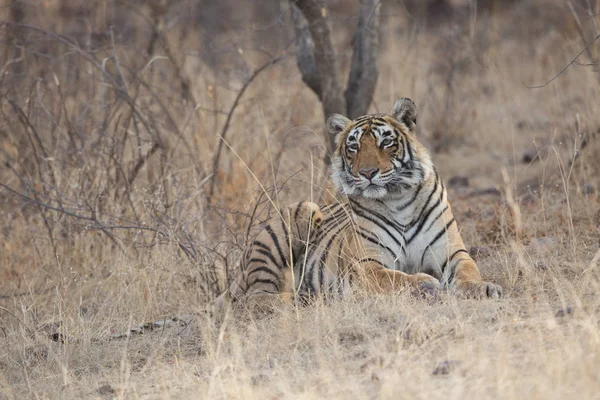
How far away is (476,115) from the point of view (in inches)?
436

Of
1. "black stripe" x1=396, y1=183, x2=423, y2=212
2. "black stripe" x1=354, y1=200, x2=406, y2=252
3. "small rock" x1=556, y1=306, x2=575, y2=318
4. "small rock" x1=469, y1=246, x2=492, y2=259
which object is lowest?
"small rock" x1=469, y1=246, x2=492, y2=259

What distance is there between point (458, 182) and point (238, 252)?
3345 millimetres

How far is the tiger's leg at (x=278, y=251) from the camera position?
609 centimetres

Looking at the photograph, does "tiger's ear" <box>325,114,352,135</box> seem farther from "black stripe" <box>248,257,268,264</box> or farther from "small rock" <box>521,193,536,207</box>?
"small rock" <box>521,193,536,207</box>

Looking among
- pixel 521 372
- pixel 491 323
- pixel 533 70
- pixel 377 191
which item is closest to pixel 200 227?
pixel 377 191

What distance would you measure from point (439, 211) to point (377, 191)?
1.41 ft

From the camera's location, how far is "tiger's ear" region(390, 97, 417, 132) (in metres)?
5.86

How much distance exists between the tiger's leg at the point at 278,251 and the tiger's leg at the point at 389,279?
0.57m

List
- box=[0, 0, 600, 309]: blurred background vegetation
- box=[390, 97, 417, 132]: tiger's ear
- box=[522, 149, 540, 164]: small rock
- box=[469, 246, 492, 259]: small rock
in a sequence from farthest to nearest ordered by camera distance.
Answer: box=[522, 149, 540, 164]: small rock, box=[0, 0, 600, 309]: blurred background vegetation, box=[469, 246, 492, 259]: small rock, box=[390, 97, 417, 132]: tiger's ear

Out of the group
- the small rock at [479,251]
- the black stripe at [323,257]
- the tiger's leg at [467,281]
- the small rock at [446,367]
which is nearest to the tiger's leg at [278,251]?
the black stripe at [323,257]

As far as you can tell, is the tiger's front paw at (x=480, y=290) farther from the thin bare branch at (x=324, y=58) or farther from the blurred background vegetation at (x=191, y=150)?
the thin bare branch at (x=324, y=58)

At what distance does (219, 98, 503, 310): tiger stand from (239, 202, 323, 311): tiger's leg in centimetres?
3

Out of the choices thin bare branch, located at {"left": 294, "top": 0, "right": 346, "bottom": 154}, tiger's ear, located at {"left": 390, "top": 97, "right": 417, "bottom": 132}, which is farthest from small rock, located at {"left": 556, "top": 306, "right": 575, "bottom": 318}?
thin bare branch, located at {"left": 294, "top": 0, "right": 346, "bottom": 154}

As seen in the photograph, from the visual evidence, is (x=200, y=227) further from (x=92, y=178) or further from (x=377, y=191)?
(x=377, y=191)
